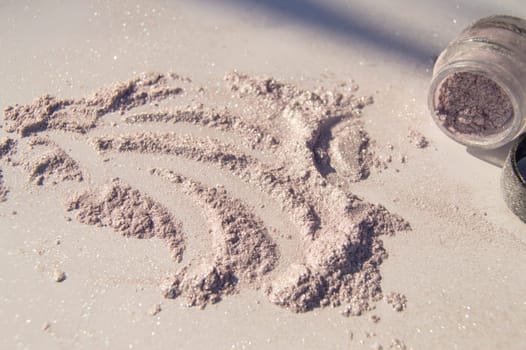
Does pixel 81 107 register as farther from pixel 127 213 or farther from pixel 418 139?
pixel 418 139

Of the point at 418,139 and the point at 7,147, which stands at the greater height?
the point at 418,139

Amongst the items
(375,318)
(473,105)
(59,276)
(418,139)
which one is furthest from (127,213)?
(473,105)

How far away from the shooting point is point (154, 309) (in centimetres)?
99

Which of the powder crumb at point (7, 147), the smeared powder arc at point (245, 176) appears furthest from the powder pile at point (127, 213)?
the powder crumb at point (7, 147)

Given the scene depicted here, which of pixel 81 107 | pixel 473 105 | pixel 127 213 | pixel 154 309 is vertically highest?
pixel 473 105

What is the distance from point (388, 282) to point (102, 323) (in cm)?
62

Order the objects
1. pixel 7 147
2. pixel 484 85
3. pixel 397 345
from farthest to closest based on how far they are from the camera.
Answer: pixel 7 147 < pixel 484 85 < pixel 397 345

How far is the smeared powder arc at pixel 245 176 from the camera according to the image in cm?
100

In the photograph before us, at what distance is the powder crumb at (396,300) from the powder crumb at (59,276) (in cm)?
71

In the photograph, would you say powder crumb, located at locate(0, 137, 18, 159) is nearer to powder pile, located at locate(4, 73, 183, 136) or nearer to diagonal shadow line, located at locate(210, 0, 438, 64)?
powder pile, located at locate(4, 73, 183, 136)

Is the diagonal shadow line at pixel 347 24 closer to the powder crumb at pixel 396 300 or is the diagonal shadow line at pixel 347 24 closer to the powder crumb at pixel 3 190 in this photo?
the powder crumb at pixel 396 300

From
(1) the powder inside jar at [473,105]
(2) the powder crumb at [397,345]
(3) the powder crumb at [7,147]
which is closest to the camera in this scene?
(2) the powder crumb at [397,345]

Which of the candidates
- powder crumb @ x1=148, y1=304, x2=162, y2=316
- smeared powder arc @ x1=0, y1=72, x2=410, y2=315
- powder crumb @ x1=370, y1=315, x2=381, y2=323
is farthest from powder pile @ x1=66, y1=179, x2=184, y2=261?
powder crumb @ x1=370, y1=315, x2=381, y2=323

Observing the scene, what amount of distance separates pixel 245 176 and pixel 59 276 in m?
0.48
